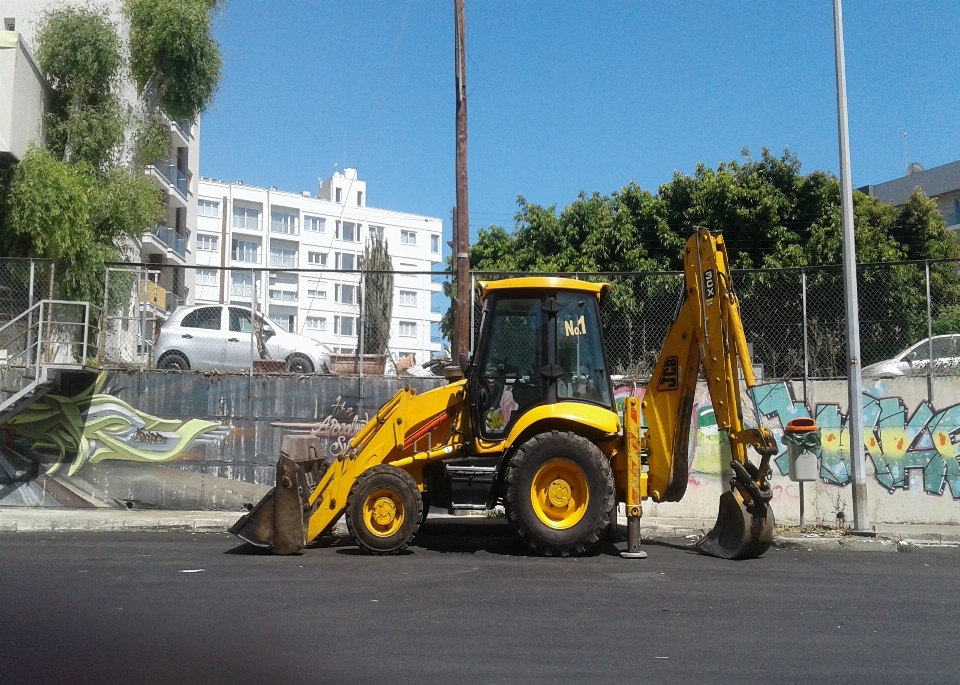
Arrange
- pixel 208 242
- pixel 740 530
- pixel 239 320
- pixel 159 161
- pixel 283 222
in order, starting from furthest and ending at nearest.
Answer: pixel 283 222 < pixel 208 242 < pixel 159 161 < pixel 239 320 < pixel 740 530

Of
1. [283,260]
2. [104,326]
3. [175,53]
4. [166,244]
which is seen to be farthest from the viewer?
[283,260]

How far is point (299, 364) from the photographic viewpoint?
14805 millimetres

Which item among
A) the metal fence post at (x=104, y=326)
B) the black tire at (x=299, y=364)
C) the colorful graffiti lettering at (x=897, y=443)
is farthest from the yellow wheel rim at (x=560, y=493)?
the metal fence post at (x=104, y=326)

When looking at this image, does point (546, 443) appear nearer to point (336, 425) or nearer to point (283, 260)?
point (336, 425)

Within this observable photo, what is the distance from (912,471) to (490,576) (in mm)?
7995

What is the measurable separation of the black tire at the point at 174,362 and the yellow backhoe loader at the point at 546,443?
16.8ft

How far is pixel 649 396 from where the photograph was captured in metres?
10.3

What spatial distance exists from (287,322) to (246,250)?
182 ft

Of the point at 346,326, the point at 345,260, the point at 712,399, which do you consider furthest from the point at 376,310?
the point at 345,260

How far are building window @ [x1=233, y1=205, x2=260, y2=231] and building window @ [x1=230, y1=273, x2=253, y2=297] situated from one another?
53.7m

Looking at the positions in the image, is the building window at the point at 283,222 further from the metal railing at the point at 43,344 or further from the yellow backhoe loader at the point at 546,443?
the yellow backhoe loader at the point at 546,443

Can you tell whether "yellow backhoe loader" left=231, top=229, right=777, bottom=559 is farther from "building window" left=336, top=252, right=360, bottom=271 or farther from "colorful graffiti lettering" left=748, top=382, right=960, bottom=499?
"building window" left=336, top=252, right=360, bottom=271

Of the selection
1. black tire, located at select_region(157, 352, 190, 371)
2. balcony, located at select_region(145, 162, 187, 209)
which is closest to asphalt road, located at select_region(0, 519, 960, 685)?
black tire, located at select_region(157, 352, 190, 371)

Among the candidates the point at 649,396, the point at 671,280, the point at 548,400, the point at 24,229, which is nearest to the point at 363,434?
the point at 548,400
